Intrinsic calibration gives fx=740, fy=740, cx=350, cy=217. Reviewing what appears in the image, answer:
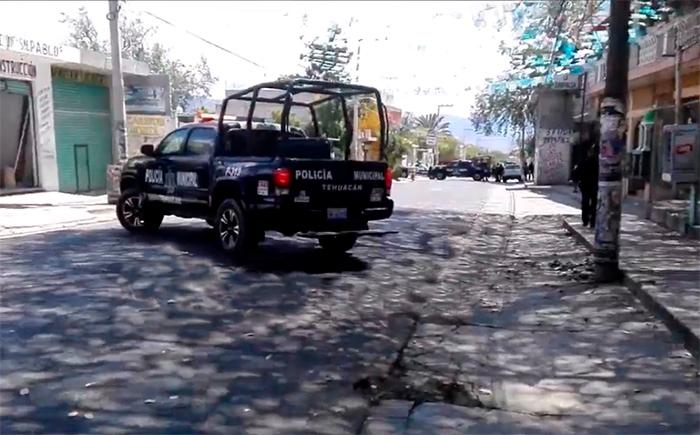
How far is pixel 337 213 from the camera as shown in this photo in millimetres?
10352

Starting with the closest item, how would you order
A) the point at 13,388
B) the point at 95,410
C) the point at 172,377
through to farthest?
the point at 95,410
the point at 13,388
the point at 172,377

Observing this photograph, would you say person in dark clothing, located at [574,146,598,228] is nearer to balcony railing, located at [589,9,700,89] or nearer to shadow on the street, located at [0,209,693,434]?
shadow on the street, located at [0,209,693,434]

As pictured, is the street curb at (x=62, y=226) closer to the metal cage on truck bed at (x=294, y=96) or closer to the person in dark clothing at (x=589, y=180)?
Answer: the metal cage on truck bed at (x=294, y=96)

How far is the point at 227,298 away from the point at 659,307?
4508mm

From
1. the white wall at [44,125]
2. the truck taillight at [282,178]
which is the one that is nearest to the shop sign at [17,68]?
the white wall at [44,125]

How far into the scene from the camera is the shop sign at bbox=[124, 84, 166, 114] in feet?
91.2

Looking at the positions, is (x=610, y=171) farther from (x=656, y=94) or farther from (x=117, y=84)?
(x=656, y=94)

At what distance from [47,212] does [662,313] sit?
585 inches

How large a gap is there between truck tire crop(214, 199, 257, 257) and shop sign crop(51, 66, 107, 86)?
54.8 ft

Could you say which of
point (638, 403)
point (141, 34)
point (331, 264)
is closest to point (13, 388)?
point (638, 403)

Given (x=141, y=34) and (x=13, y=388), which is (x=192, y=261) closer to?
(x=13, y=388)

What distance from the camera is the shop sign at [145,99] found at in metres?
27.8

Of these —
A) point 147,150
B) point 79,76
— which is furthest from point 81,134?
point 147,150

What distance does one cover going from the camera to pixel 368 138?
46.2 metres
